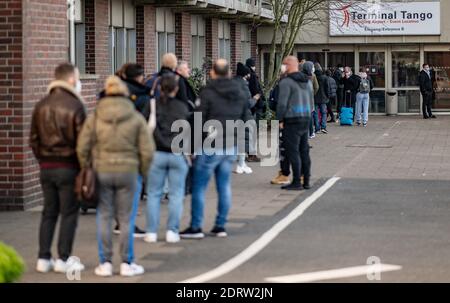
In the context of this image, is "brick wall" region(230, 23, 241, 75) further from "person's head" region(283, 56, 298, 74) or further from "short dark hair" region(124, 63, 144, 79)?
"short dark hair" region(124, 63, 144, 79)

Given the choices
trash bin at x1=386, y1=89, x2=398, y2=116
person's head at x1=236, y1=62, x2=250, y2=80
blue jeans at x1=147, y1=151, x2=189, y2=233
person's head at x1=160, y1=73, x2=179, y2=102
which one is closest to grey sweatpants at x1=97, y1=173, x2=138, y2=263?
blue jeans at x1=147, y1=151, x2=189, y2=233

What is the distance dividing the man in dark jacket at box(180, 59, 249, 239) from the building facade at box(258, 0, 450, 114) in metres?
29.6

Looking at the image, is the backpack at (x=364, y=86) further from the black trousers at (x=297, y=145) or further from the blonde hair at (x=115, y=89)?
the blonde hair at (x=115, y=89)

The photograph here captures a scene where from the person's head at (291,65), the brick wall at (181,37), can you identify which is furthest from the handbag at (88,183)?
the brick wall at (181,37)

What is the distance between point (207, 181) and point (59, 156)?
2615mm

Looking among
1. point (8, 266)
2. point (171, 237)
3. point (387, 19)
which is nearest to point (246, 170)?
point (171, 237)

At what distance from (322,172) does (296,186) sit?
3230mm

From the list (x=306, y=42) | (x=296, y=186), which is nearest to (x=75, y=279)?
(x=296, y=186)

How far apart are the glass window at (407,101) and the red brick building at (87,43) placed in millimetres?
5881

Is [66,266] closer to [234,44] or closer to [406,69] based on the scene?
[234,44]

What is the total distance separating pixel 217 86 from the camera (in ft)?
41.5

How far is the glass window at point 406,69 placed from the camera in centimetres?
4341

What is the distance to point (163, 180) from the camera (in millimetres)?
11922
